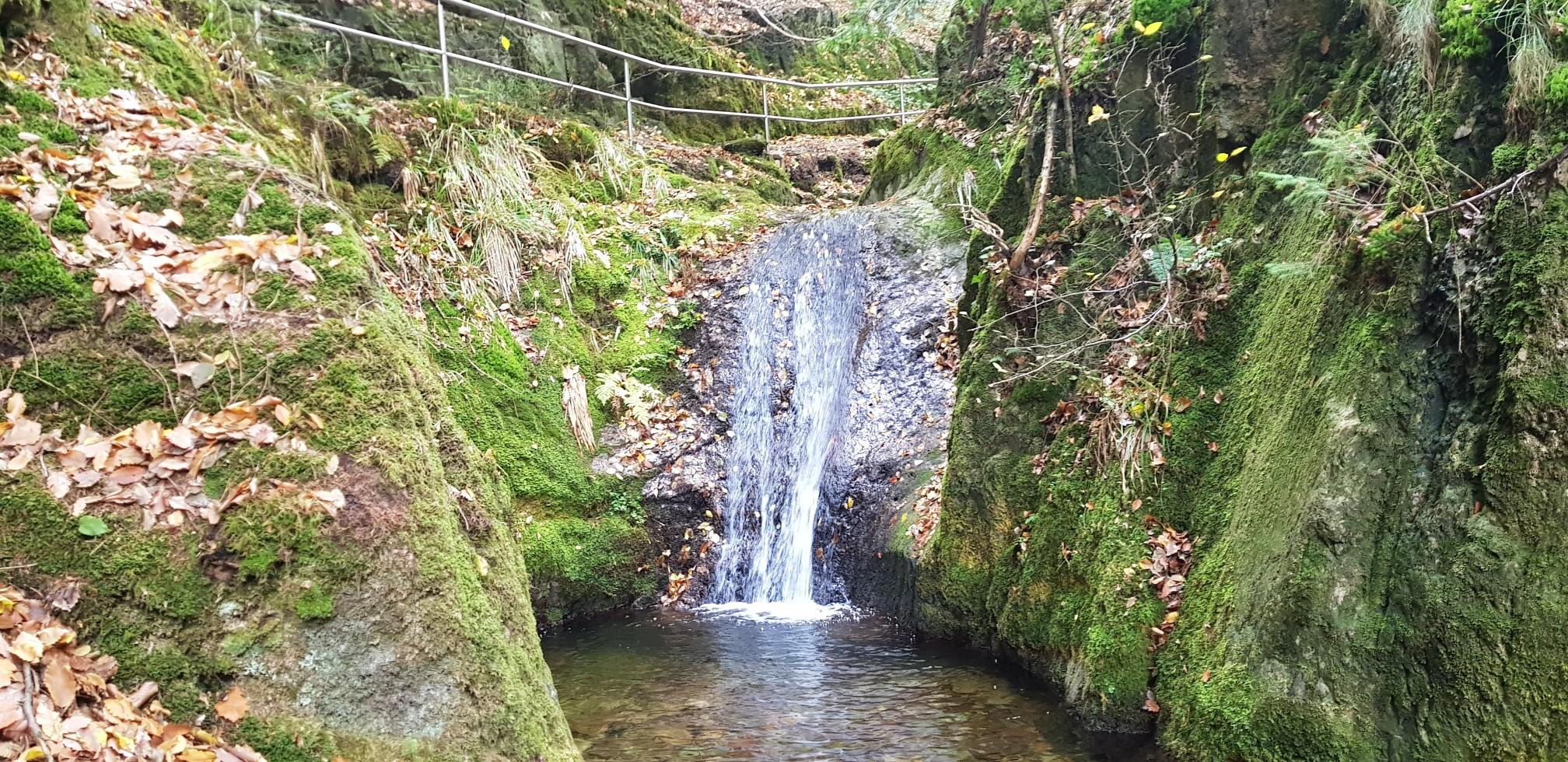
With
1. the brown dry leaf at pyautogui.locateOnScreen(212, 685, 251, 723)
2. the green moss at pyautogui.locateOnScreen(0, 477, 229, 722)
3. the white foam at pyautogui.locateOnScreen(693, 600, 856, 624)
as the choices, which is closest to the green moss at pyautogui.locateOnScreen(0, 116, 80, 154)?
the green moss at pyautogui.locateOnScreen(0, 477, 229, 722)

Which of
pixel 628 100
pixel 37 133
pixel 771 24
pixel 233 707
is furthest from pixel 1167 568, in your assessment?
pixel 771 24

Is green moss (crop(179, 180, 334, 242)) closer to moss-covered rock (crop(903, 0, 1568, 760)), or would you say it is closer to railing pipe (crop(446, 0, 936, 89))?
moss-covered rock (crop(903, 0, 1568, 760))

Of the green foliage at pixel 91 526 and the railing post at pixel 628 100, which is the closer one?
the green foliage at pixel 91 526

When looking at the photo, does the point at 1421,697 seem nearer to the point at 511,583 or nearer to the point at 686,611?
Answer: the point at 511,583

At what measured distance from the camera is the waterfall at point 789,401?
7348mm

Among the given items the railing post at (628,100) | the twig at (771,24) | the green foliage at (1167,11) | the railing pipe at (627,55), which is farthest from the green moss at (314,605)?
the twig at (771,24)

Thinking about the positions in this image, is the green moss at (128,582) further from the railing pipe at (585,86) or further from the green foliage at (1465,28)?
the railing pipe at (585,86)

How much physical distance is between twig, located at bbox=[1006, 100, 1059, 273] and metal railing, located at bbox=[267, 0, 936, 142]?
5.35 metres

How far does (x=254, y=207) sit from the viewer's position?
3.63m

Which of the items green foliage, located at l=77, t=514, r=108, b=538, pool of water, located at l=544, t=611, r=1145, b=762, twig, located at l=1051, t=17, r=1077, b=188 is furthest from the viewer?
twig, located at l=1051, t=17, r=1077, b=188

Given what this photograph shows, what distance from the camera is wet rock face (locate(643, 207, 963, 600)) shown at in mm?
7074

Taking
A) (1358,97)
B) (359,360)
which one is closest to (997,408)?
(1358,97)

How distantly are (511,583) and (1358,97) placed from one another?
4.37 meters

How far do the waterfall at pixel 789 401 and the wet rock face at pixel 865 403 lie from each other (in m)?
0.06
